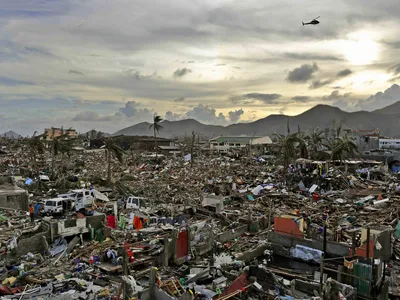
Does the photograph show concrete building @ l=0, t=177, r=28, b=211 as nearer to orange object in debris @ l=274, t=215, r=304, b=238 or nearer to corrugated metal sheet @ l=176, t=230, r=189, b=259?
corrugated metal sheet @ l=176, t=230, r=189, b=259

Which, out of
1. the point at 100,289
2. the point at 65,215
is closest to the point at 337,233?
the point at 100,289

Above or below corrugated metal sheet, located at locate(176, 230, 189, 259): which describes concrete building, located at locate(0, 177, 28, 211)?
above

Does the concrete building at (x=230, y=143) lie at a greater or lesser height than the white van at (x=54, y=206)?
greater

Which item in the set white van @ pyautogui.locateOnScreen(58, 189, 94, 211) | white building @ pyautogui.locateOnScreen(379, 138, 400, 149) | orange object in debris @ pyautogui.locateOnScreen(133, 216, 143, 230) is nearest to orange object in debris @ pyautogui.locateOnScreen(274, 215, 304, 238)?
orange object in debris @ pyautogui.locateOnScreen(133, 216, 143, 230)

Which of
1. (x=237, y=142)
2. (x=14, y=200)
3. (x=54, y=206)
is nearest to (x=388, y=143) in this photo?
(x=237, y=142)

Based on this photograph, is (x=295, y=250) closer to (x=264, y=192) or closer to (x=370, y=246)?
(x=370, y=246)

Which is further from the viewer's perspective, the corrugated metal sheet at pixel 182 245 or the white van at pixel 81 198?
the white van at pixel 81 198

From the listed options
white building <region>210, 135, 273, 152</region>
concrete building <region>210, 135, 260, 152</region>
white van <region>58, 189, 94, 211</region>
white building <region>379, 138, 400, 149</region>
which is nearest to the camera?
white van <region>58, 189, 94, 211</region>

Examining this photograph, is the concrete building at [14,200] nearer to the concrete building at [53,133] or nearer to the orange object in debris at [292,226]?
the concrete building at [53,133]

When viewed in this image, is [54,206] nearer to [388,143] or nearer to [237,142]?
[388,143]

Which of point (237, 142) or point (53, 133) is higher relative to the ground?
point (53, 133)

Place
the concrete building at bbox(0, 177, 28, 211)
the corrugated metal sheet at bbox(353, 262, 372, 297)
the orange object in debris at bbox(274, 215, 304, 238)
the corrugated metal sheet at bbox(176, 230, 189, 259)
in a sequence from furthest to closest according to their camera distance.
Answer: the concrete building at bbox(0, 177, 28, 211)
the orange object in debris at bbox(274, 215, 304, 238)
the corrugated metal sheet at bbox(176, 230, 189, 259)
the corrugated metal sheet at bbox(353, 262, 372, 297)

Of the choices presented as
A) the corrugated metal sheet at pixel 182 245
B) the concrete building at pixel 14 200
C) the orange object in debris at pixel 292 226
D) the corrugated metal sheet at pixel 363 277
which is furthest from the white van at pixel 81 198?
the corrugated metal sheet at pixel 363 277
